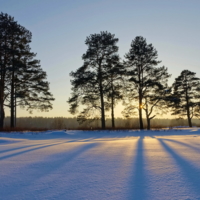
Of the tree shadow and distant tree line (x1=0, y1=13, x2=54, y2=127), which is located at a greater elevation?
distant tree line (x1=0, y1=13, x2=54, y2=127)

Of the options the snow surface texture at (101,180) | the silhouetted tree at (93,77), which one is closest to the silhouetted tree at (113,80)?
the silhouetted tree at (93,77)

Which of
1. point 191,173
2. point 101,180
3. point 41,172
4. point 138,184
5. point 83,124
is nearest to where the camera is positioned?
point 138,184

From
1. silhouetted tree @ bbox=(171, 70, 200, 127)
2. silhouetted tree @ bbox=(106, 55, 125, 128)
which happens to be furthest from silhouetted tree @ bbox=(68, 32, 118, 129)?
silhouetted tree @ bbox=(171, 70, 200, 127)

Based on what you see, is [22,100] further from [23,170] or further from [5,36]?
[23,170]

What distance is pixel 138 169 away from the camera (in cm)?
310

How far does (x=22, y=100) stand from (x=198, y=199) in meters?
18.4

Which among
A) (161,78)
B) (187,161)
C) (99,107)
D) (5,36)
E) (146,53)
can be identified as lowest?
(187,161)

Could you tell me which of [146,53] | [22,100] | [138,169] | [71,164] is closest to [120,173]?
[138,169]

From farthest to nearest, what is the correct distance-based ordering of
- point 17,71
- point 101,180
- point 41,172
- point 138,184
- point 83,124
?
point 83,124 < point 17,71 < point 41,172 < point 101,180 < point 138,184

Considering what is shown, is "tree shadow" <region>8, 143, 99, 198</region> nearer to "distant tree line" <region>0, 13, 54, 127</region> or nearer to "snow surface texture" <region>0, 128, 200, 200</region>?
"snow surface texture" <region>0, 128, 200, 200</region>

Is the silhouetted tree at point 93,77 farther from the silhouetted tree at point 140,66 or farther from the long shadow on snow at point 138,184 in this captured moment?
the long shadow on snow at point 138,184

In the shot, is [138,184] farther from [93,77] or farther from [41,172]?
[93,77]

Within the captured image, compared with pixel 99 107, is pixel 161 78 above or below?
above

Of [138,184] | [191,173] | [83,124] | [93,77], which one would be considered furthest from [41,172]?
[83,124]
